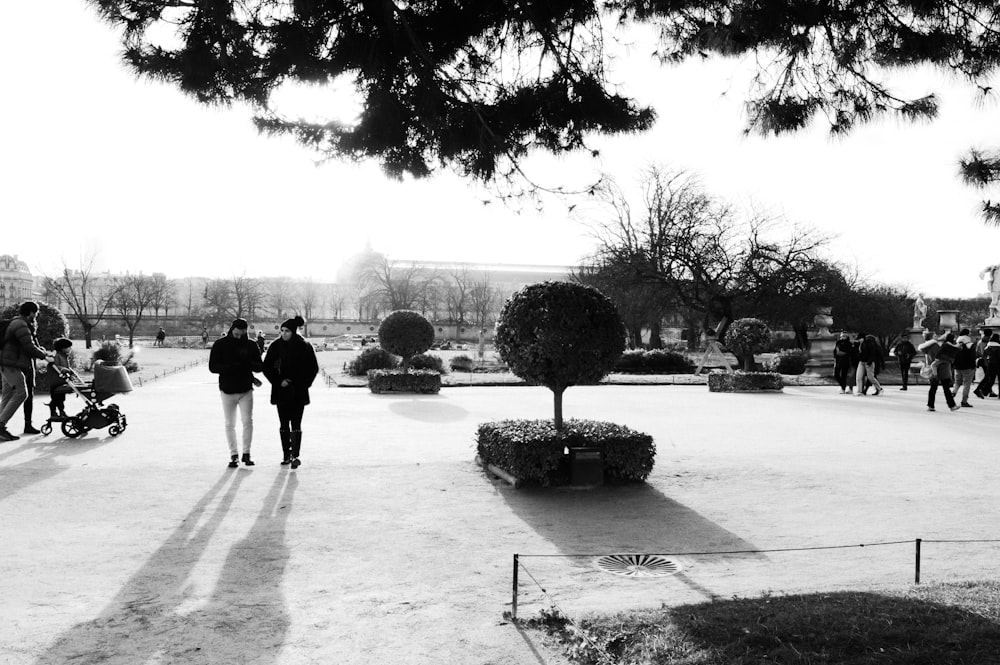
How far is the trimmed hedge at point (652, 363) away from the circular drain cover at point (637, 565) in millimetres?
21908

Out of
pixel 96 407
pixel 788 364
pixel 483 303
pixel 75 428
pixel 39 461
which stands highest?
pixel 483 303

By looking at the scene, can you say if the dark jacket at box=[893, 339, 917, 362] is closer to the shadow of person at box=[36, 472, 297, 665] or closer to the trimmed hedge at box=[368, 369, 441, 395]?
the trimmed hedge at box=[368, 369, 441, 395]

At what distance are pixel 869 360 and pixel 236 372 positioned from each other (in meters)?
15.7

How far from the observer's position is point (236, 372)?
834cm

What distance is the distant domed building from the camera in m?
108

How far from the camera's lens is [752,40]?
561 cm

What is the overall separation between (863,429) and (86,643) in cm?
1152

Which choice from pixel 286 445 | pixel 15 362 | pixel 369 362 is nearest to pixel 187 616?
pixel 286 445

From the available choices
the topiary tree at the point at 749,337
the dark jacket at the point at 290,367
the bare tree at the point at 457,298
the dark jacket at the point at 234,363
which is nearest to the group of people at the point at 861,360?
the topiary tree at the point at 749,337

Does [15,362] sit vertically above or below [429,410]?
above

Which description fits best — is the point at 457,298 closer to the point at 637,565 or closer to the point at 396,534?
the point at 396,534

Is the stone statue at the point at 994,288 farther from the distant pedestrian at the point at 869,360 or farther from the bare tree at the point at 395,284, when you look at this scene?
the bare tree at the point at 395,284

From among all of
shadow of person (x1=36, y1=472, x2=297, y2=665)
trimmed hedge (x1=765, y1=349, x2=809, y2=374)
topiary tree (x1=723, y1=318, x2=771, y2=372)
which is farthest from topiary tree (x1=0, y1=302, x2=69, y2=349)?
trimmed hedge (x1=765, y1=349, x2=809, y2=374)

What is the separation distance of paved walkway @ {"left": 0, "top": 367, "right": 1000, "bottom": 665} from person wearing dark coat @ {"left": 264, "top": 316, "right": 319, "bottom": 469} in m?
0.39
